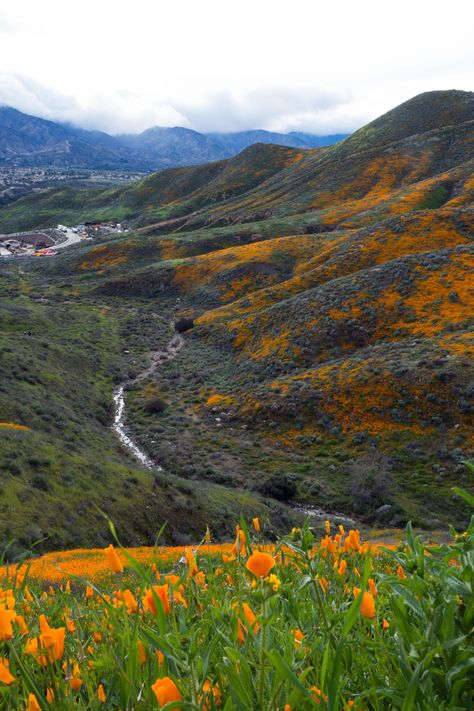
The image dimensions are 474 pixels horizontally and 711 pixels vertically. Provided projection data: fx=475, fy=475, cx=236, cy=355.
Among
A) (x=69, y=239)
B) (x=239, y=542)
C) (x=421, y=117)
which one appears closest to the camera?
(x=239, y=542)

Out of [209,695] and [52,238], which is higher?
[52,238]

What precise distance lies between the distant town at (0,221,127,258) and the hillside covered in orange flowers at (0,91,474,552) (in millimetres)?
32623

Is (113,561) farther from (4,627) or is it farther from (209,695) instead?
(209,695)

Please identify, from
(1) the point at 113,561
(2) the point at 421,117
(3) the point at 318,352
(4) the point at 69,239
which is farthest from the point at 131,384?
(2) the point at 421,117

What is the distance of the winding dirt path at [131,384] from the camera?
28.1m

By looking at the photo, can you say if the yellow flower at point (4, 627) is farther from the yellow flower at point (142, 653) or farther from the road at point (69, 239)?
the road at point (69, 239)

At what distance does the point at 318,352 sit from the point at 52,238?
348ft

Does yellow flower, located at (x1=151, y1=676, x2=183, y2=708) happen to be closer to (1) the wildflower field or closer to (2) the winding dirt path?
(1) the wildflower field

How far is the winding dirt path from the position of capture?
28.1 m

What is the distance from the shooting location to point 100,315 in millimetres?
54500

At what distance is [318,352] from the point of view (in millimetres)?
A: 36250

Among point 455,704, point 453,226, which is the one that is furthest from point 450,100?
point 455,704

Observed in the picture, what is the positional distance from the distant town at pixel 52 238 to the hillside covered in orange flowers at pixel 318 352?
3262 cm

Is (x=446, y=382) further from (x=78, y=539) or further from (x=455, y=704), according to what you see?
(x=455, y=704)
